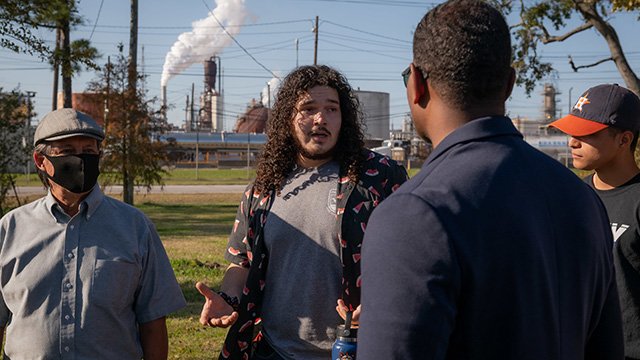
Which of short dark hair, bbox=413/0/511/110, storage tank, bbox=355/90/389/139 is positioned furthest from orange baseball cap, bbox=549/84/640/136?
storage tank, bbox=355/90/389/139

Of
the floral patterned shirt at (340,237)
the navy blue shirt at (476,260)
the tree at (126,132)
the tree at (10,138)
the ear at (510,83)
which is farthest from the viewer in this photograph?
the tree at (126,132)

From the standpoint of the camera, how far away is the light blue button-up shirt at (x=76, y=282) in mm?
3156

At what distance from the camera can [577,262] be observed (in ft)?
5.75

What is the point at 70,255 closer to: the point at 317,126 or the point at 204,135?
the point at 317,126

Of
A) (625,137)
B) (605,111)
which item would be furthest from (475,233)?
(625,137)

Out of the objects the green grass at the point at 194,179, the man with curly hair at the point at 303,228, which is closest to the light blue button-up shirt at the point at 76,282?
the man with curly hair at the point at 303,228

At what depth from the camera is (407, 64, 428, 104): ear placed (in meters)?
1.83

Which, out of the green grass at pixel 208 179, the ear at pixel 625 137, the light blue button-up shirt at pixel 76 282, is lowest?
the green grass at pixel 208 179

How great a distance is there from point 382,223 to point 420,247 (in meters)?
0.11

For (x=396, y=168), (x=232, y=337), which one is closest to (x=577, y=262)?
(x=396, y=168)

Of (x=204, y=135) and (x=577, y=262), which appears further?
(x=204, y=135)

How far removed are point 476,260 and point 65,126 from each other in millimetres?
2340

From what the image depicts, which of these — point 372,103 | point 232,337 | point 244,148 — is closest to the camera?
point 232,337

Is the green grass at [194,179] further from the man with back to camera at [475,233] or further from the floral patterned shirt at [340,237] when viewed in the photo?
the man with back to camera at [475,233]
